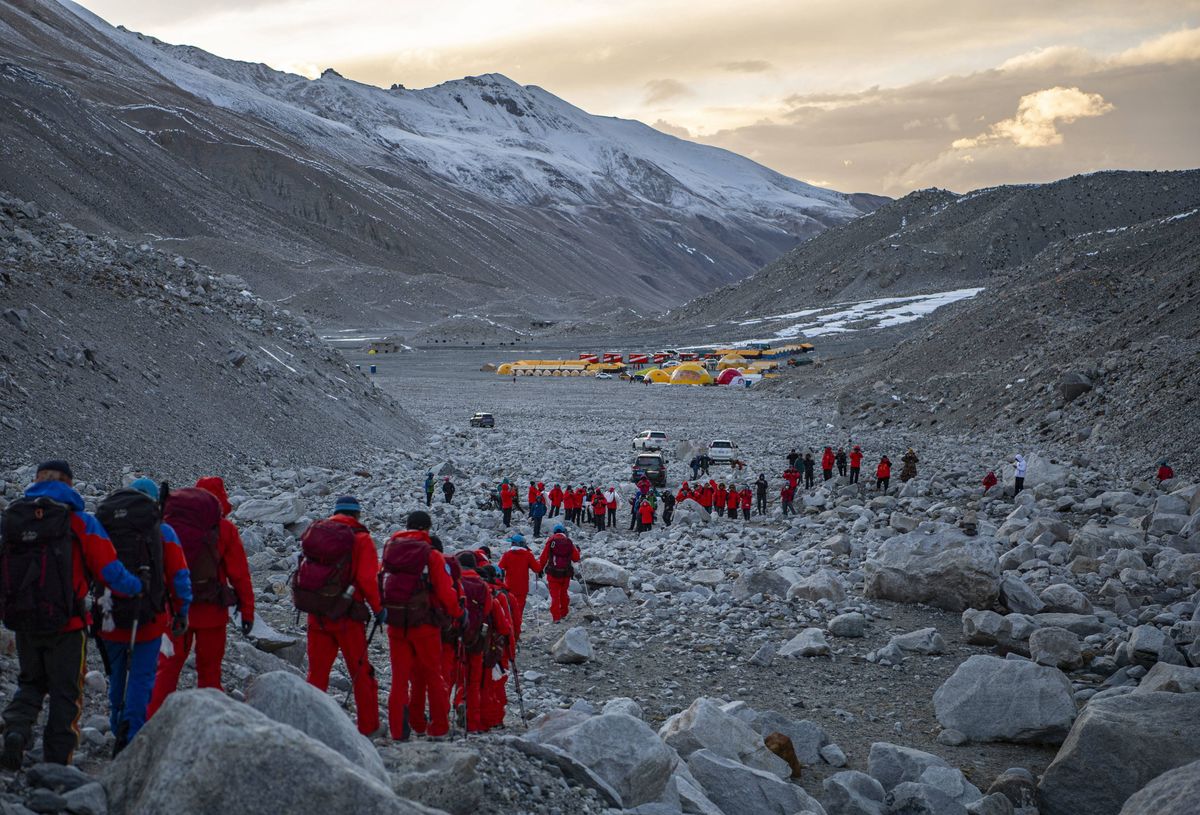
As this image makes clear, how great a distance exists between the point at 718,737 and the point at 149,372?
17.3 metres

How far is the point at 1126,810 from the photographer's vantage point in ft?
20.6

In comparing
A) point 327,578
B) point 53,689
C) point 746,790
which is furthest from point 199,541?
point 746,790

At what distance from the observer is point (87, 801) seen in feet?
14.7

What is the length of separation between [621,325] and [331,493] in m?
107

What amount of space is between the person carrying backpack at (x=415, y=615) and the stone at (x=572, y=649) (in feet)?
12.9

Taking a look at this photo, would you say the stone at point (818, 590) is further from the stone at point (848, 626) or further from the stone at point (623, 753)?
the stone at point (623, 753)

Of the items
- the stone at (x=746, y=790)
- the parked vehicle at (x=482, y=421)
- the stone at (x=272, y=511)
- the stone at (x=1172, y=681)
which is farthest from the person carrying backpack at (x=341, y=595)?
the parked vehicle at (x=482, y=421)

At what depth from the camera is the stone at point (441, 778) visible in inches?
201

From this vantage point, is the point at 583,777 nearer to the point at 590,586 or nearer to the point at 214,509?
the point at 214,509

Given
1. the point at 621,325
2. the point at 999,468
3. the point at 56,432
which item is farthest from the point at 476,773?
the point at 621,325

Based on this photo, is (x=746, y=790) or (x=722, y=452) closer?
(x=746, y=790)

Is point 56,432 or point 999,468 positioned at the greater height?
point 56,432

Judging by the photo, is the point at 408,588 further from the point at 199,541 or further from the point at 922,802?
the point at 922,802

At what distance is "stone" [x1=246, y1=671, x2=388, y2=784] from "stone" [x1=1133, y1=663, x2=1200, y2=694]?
6.38 meters
